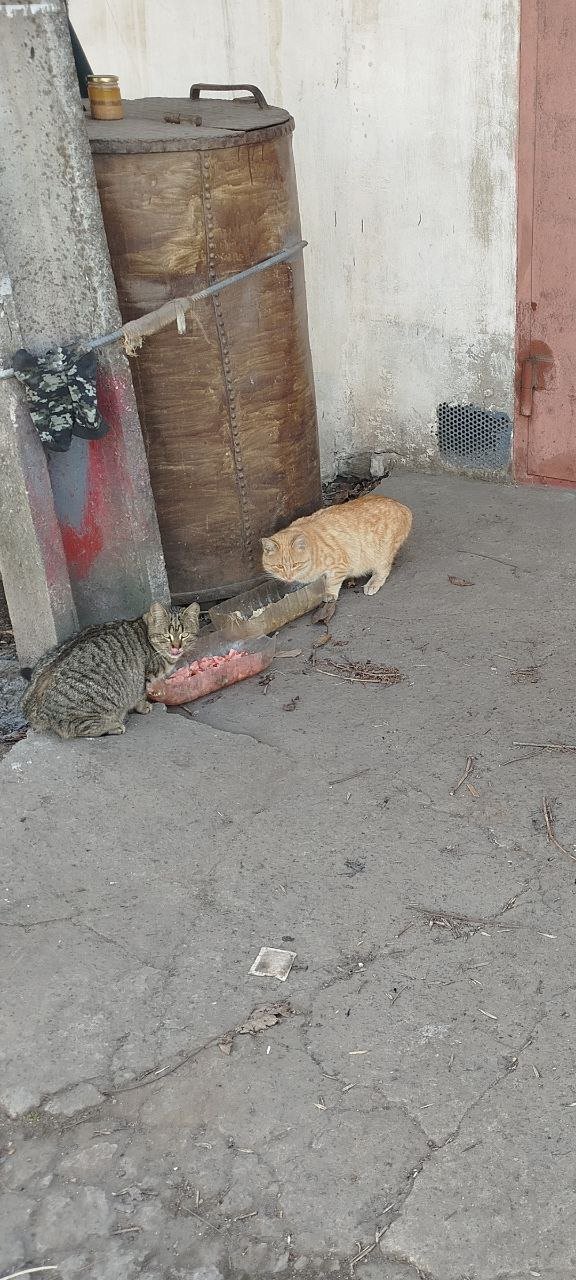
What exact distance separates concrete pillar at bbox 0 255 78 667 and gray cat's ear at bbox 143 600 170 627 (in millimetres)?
337

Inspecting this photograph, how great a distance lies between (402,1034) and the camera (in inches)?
121

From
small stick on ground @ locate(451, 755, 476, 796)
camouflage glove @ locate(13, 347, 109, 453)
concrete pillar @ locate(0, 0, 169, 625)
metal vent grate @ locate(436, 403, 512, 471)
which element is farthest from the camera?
metal vent grate @ locate(436, 403, 512, 471)

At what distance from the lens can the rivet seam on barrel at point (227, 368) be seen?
475 cm

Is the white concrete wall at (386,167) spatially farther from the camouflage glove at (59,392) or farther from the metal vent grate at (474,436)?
the camouflage glove at (59,392)

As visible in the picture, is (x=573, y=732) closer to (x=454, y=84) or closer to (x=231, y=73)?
(x=454, y=84)

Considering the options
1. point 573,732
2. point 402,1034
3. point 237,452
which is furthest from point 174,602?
point 402,1034

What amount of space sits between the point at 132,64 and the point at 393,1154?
6242mm

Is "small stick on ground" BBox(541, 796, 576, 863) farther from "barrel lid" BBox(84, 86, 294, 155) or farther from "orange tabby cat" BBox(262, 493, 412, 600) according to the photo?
"barrel lid" BBox(84, 86, 294, 155)

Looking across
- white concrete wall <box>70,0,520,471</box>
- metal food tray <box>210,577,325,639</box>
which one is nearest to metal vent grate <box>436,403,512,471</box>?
white concrete wall <box>70,0,520,471</box>

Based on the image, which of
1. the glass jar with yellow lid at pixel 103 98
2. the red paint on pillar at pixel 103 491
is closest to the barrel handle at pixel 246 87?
the glass jar with yellow lid at pixel 103 98

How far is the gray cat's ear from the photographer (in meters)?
4.73

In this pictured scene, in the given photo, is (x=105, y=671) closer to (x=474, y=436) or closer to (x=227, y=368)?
(x=227, y=368)

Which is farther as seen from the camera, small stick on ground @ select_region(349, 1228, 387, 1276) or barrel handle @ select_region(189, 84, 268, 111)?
barrel handle @ select_region(189, 84, 268, 111)

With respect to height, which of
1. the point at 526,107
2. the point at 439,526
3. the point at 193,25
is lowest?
the point at 439,526
